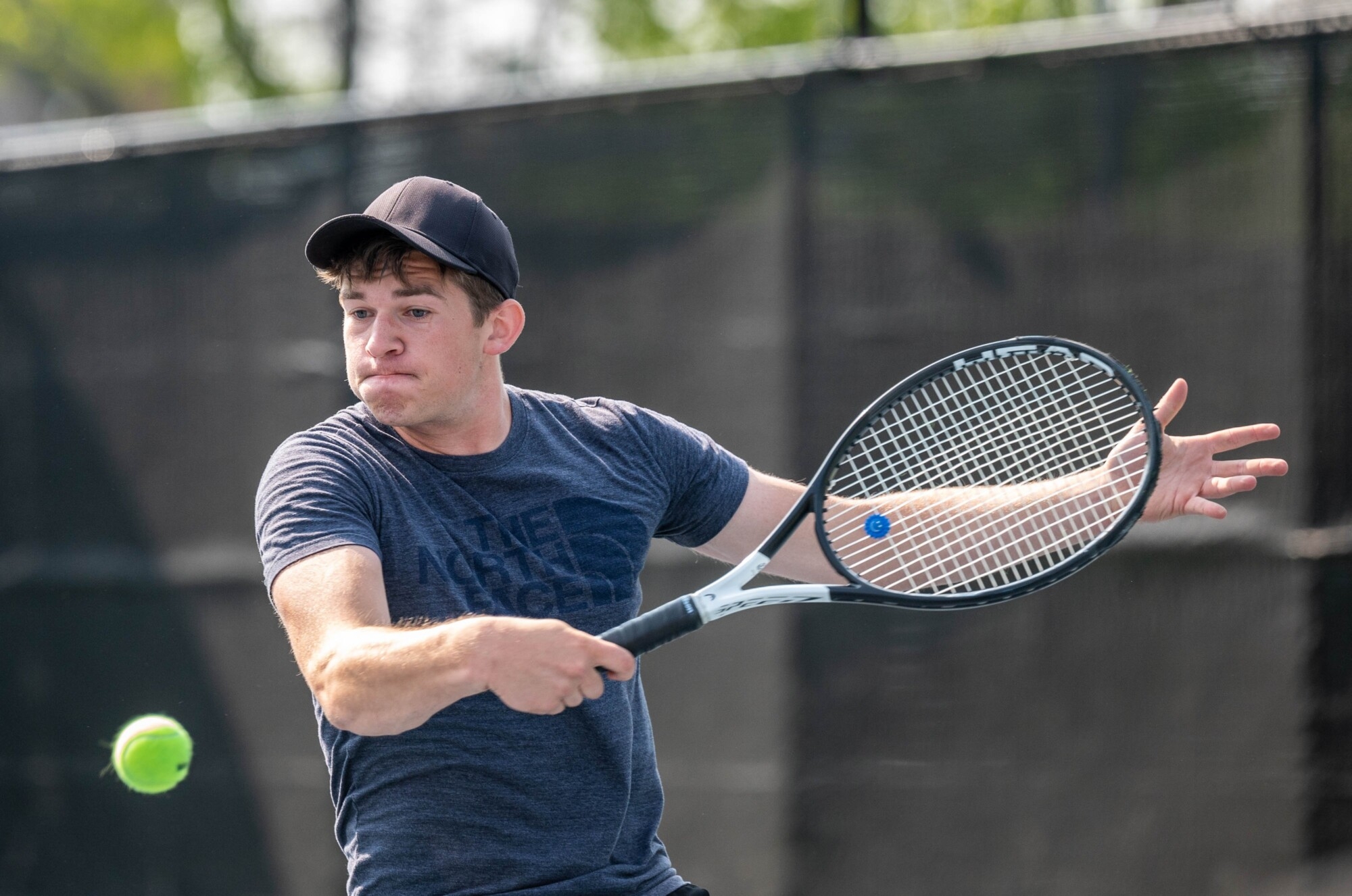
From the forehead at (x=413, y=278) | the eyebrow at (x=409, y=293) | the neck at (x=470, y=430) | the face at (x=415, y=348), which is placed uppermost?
the forehead at (x=413, y=278)

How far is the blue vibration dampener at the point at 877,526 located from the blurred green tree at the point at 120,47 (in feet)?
54.2

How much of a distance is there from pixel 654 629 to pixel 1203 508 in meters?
1.07

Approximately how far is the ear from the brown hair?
1.4 inches

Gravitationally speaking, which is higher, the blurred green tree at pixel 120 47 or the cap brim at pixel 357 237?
the blurred green tree at pixel 120 47

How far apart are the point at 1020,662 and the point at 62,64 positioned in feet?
59.9

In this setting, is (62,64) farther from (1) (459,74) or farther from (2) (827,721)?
(2) (827,721)

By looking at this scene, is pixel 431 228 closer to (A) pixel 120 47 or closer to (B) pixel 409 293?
(B) pixel 409 293

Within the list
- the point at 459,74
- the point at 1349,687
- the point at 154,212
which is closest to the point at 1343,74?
the point at 1349,687

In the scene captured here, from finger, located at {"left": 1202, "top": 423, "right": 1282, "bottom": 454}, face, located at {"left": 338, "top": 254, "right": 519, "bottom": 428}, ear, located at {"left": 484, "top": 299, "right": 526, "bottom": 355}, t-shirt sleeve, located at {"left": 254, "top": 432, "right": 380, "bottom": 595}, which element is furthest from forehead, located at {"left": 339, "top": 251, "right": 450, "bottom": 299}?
finger, located at {"left": 1202, "top": 423, "right": 1282, "bottom": 454}

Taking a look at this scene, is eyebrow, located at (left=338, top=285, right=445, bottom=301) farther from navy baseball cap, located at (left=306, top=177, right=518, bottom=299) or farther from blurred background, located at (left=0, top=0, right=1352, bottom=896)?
blurred background, located at (left=0, top=0, right=1352, bottom=896)

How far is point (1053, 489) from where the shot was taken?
8.44 feet

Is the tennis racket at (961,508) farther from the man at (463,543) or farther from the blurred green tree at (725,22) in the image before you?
the blurred green tree at (725,22)

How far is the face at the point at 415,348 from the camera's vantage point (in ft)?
7.43

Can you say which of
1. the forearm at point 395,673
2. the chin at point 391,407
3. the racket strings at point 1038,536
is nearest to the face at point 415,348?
the chin at point 391,407
